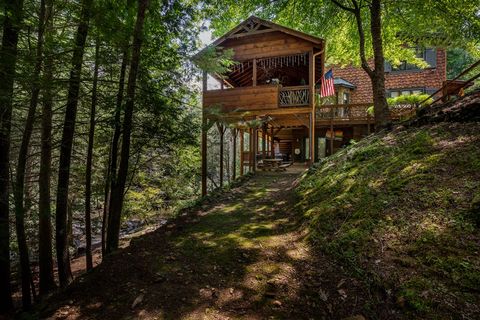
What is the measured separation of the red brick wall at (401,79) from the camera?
17.5 m

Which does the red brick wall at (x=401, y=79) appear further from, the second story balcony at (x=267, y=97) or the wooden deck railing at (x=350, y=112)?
the second story balcony at (x=267, y=97)

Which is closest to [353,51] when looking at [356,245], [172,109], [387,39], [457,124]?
[387,39]

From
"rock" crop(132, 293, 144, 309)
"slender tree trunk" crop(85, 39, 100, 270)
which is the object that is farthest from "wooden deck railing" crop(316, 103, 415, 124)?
"rock" crop(132, 293, 144, 309)

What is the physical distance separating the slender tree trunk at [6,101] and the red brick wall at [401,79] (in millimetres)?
19301

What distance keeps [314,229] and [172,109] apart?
346 cm

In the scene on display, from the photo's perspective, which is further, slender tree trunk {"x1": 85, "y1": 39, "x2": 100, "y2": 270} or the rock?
slender tree trunk {"x1": 85, "y1": 39, "x2": 100, "y2": 270}

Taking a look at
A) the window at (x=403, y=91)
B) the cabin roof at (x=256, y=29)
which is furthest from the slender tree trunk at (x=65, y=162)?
the window at (x=403, y=91)

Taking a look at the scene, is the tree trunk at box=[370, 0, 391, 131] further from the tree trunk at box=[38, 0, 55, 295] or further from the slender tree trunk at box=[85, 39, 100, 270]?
the tree trunk at box=[38, 0, 55, 295]

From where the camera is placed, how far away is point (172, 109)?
526 cm

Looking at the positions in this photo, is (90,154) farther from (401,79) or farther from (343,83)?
(401,79)

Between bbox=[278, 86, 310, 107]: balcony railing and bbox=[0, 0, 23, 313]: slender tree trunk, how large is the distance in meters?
9.08

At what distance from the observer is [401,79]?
60.0 ft

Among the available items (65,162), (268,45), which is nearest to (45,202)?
(65,162)

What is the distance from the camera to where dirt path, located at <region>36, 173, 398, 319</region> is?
2652mm
